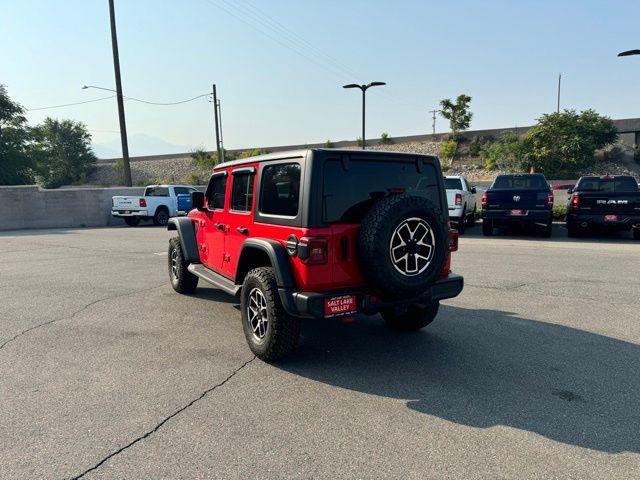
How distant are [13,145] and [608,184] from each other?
4918 centimetres

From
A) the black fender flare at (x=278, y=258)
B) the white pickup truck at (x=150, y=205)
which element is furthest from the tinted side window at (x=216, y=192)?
the white pickup truck at (x=150, y=205)

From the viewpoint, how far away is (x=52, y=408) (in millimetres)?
3441

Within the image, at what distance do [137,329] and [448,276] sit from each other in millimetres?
3586

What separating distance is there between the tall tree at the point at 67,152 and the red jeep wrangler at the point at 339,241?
223 feet

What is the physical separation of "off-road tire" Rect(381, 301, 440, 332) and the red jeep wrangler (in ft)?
0.58

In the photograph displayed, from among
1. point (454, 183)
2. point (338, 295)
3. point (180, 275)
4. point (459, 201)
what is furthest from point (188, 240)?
point (454, 183)

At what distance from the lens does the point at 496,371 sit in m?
4.05

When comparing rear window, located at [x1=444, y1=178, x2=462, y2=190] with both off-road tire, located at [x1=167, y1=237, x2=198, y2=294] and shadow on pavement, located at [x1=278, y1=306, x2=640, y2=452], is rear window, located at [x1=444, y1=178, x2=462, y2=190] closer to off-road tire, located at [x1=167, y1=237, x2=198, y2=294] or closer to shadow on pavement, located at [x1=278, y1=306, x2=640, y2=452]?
shadow on pavement, located at [x1=278, y1=306, x2=640, y2=452]

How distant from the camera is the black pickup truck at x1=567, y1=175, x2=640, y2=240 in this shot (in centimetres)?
1227

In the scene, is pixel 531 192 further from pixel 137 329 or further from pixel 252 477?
pixel 252 477

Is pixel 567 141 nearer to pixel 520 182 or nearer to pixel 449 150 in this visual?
pixel 449 150

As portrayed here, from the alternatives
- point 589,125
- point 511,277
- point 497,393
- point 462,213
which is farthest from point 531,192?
point 589,125

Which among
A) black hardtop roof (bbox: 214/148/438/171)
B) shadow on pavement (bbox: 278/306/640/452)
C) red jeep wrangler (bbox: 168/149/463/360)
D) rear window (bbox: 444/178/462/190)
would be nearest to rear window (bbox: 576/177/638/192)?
rear window (bbox: 444/178/462/190)

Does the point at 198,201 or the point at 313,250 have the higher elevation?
the point at 198,201
